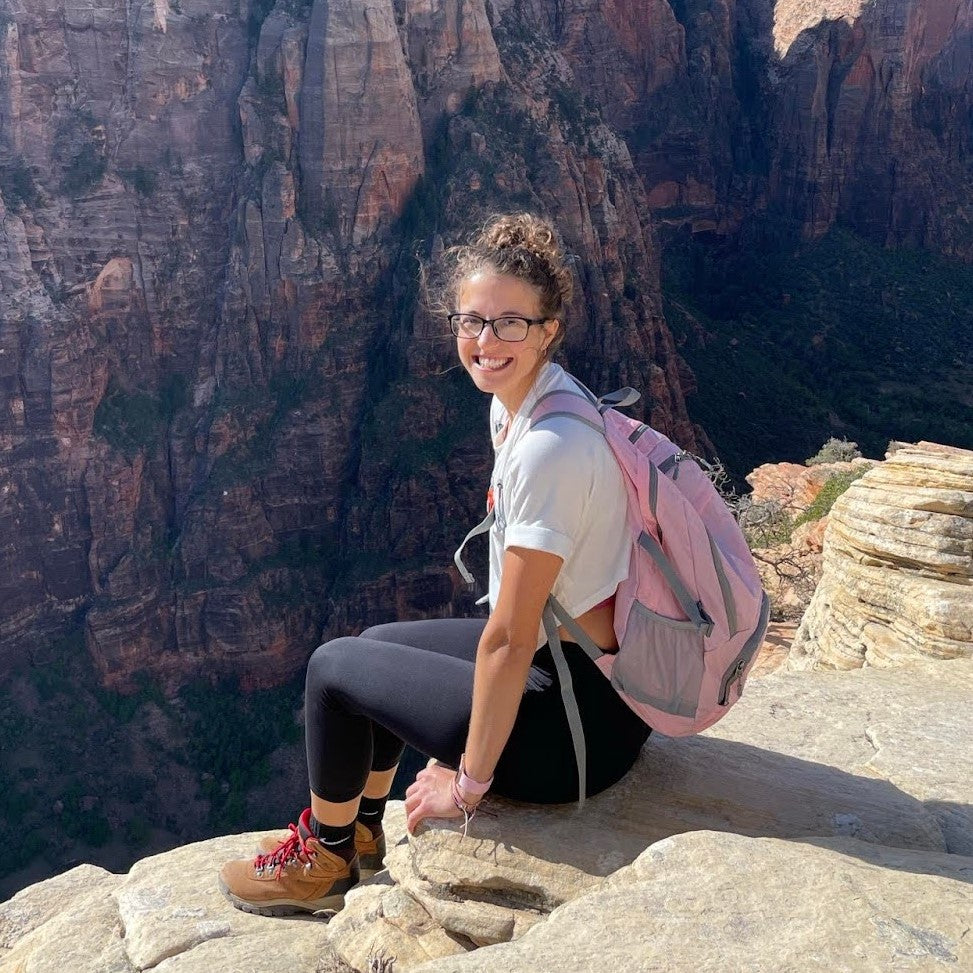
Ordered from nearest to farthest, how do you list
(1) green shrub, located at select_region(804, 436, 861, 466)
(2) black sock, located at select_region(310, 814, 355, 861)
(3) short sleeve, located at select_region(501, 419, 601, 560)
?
(3) short sleeve, located at select_region(501, 419, 601, 560) → (2) black sock, located at select_region(310, 814, 355, 861) → (1) green shrub, located at select_region(804, 436, 861, 466)

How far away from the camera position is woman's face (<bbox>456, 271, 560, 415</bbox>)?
9.64 ft

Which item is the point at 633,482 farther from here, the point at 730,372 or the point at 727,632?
the point at 730,372

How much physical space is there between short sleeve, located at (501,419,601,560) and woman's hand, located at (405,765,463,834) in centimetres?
91

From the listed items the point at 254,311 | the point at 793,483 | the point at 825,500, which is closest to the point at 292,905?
the point at 825,500

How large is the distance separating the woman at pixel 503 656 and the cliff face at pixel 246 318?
26.0 metres

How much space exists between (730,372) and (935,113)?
22.5m

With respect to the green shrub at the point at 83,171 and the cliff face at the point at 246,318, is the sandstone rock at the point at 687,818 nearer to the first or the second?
the cliff face at the point at 246,318

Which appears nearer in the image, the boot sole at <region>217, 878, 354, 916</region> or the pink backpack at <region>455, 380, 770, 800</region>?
the pink backpack at <region>455, 380, 770, 800</region>

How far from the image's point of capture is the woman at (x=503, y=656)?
8.72ft

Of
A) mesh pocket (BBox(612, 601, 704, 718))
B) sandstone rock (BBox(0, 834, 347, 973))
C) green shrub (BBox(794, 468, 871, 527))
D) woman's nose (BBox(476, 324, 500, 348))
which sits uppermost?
woman's nose (BBox(476, 324, 500, 348))

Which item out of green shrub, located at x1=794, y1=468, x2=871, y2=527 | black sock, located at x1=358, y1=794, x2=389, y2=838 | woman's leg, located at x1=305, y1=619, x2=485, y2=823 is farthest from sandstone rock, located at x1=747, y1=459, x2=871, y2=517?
woman's leg, located at x1=305, y1=619, x2=485, y2=823

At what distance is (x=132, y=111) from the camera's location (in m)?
31.1

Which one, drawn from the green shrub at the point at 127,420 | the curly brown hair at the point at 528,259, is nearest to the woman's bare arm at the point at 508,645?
A: the curly brown hair at the point at 528,259

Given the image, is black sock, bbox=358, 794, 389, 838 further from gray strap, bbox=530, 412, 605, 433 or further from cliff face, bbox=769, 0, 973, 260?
cliff face, bbox=769, 0, 973, 260
